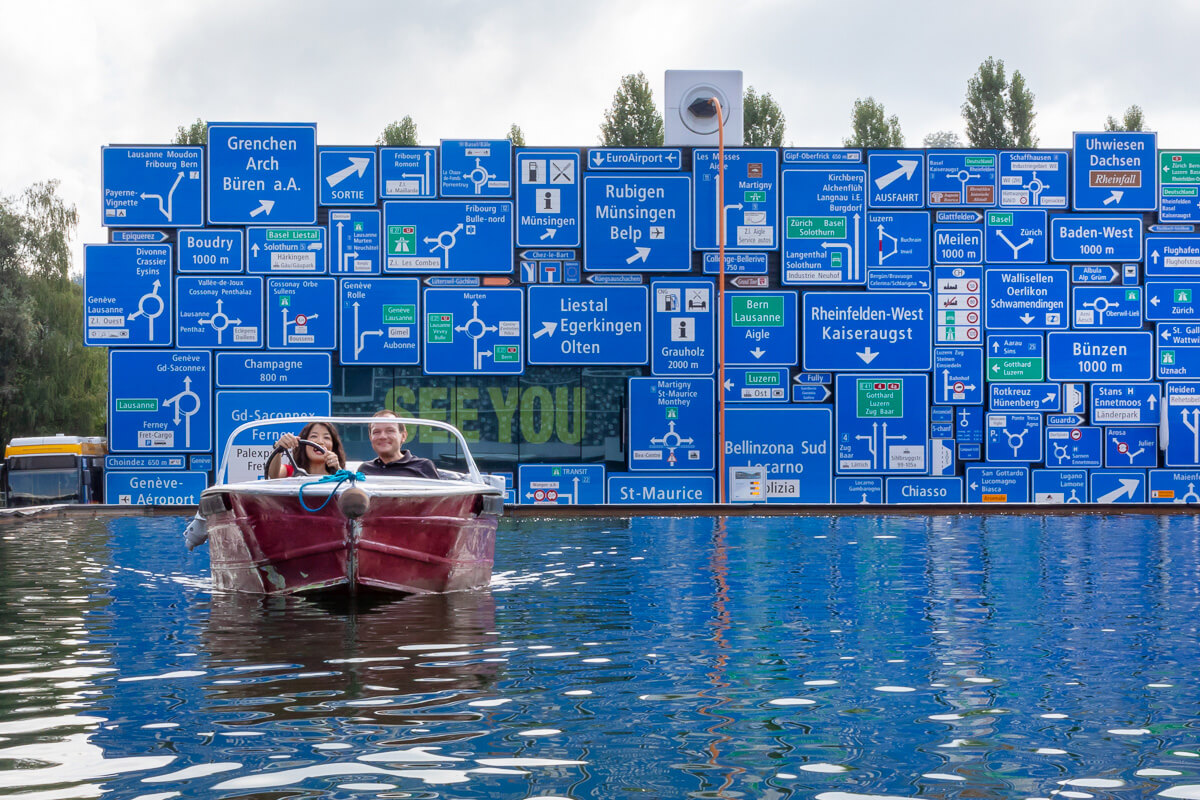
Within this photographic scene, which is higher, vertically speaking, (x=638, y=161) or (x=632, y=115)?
(x=632, y=115)

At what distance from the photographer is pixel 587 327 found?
1126 inches

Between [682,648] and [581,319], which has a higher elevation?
[581,319]

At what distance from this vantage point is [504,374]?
2864 cm

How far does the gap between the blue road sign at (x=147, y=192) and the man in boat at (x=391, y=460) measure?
17534 millimetres

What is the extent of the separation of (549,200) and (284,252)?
17.9 ft

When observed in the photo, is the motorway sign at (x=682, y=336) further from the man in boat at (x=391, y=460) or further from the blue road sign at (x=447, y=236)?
the man in boat at (x=391, y=460)

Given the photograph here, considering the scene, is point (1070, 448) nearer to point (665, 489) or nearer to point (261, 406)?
point (665, 489)

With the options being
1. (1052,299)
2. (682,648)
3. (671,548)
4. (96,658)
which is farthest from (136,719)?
(1052,299)

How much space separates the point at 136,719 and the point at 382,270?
74.6ft

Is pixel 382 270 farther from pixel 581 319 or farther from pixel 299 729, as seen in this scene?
pixel 299 729

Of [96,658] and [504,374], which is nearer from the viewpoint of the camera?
[96,658]

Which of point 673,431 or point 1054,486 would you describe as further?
point 1054,486

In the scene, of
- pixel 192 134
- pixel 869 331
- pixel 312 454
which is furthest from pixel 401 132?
pixel 312 454

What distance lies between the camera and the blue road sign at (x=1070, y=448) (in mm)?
28719
